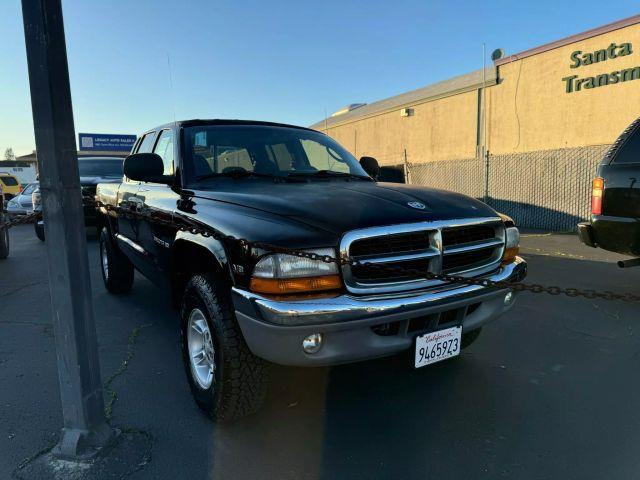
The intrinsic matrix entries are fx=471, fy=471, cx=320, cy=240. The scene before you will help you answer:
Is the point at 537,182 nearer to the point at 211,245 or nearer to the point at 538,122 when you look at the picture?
the point at 538,122

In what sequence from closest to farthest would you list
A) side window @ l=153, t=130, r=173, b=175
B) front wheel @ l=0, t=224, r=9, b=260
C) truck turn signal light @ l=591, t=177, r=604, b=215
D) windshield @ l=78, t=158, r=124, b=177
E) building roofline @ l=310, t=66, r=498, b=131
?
side window @ l=153, t=130, r=173, b=175 → truck turn signal light @ l=591, t=177, r=604, b=215 → front wheel @ l=0, t=224, r=9, b=260 → windshield @ l=78, t=158, r=124, b=177 → building roofline @ l=310, t=66, r=498, b=131

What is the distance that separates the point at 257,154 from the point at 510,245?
1901 mm

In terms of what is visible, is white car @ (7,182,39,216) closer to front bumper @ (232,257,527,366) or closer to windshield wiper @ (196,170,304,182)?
windshield wiper @ (196,170,304,182)

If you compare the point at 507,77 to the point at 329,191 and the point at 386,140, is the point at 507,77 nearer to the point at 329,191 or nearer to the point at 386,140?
the point at 386,140

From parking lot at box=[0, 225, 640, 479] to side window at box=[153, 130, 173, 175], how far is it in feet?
4.79

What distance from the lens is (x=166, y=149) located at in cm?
381

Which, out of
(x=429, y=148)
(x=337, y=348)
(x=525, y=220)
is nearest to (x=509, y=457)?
(x=337, y=348)

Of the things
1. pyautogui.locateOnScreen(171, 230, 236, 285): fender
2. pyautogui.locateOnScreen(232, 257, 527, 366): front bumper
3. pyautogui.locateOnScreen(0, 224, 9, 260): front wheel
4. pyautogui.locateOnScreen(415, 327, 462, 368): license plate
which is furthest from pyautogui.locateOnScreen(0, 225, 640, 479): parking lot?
pyautogui.locateOnScreen(0, 224, 9, 260): front wheel

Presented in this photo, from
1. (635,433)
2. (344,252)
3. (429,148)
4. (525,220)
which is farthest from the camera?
(429,148)

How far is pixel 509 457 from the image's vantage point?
2357 millimetres

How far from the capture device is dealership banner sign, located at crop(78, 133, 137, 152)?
47.1 meters

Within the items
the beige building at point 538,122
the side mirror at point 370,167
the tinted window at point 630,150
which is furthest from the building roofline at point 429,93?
the side mirror at point 370,167

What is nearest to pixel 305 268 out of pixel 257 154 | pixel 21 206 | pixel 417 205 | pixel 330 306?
pixel 330 306

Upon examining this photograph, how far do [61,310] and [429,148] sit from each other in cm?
1734
